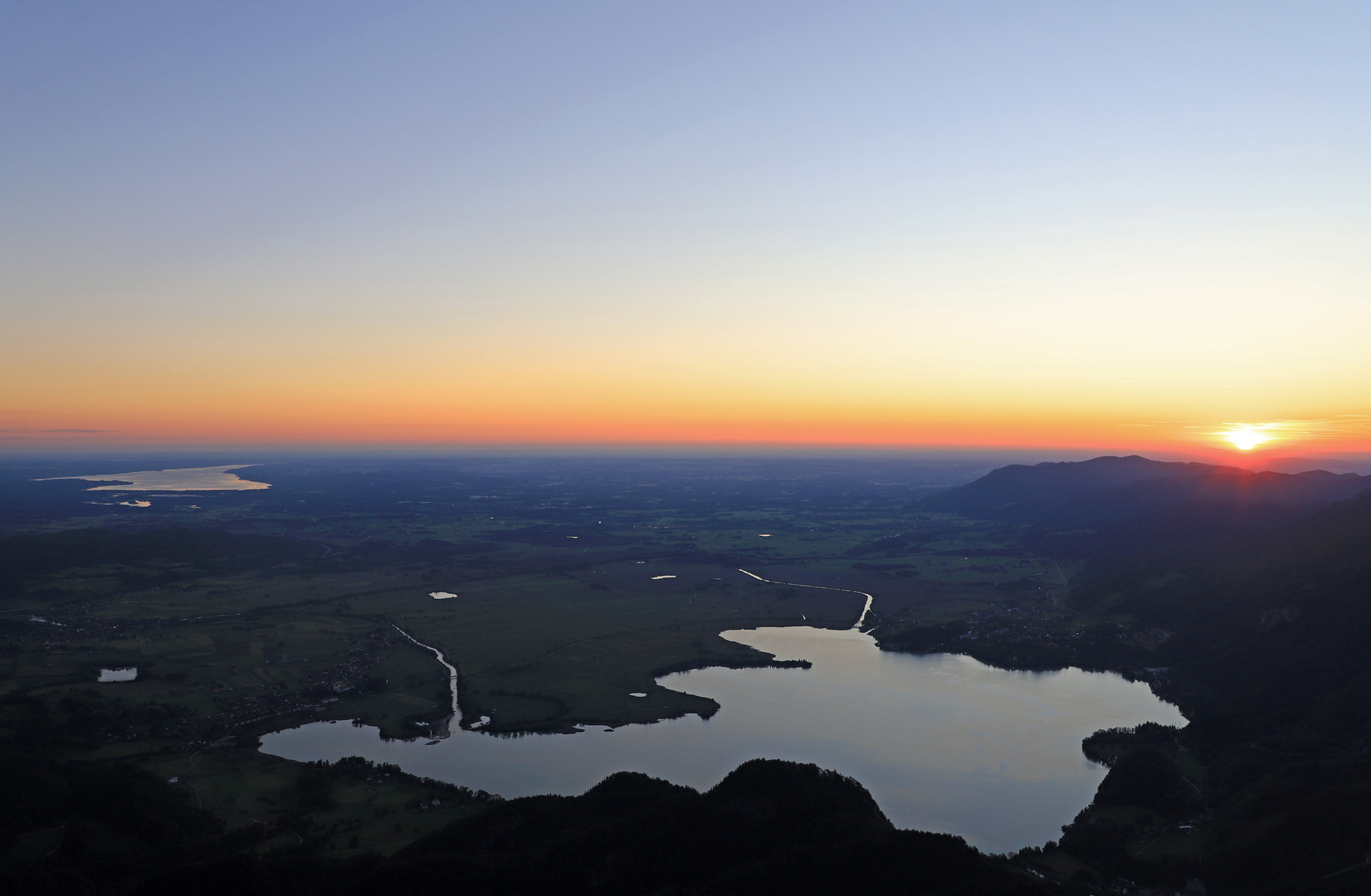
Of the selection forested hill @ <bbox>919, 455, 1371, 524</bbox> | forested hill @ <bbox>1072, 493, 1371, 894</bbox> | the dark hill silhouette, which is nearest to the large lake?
forested hill @ <bbox>1072, 493, 1371, 894</bbox>

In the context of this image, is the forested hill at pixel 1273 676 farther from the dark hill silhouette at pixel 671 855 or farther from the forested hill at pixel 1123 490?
the forested hill at pixel 1123 490

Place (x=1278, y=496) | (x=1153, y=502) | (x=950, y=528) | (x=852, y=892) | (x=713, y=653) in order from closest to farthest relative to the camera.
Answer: (x=852, y=892) → (x=713, y=653) → (x=1278, y=496) → (x=1153, y=502) → (x=950, y=528)

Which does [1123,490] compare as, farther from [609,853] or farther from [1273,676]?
[609,853]

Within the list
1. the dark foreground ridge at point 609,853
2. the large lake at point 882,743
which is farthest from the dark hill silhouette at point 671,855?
the large lake at point 882,743

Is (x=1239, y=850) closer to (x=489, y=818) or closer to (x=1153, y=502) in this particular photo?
(x=489, y=818)

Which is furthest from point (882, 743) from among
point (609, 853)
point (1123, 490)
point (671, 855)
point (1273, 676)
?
point (1123, 490)

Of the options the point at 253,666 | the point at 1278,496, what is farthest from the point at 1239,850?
the point at 1278,496
